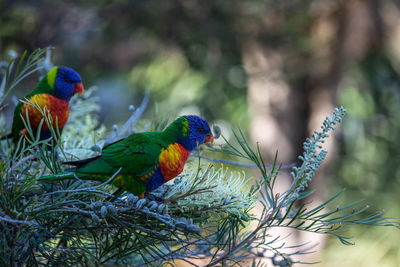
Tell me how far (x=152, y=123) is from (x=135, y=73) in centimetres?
277

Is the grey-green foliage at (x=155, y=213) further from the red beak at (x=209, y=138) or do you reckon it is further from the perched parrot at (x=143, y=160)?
the red beak at (x=209, y=138)

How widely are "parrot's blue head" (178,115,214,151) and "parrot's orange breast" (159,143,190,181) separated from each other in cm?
2

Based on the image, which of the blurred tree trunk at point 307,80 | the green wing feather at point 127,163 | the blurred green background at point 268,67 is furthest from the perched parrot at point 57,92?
the blurred tree trunk at point 307,80

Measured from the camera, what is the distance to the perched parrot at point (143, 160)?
76 centimetres

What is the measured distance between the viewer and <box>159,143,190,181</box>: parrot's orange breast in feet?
2.68

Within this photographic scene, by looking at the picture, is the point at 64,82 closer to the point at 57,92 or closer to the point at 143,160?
the point at 57,92

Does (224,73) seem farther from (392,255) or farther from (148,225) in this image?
(148,225)

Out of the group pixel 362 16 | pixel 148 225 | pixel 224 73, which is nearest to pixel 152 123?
pixel 148 225

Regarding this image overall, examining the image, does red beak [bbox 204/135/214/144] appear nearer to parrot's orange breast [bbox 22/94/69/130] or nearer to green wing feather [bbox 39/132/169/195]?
green wing feather [bbox 39/132/169/195]

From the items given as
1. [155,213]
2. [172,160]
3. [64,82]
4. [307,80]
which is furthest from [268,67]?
[155,213]

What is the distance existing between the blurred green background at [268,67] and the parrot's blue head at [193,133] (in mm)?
1618

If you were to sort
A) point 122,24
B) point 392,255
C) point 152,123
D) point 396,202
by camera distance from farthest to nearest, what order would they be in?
point 396,202 < point 392,255 < point 122,24 < point 152,123

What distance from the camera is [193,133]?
906 mm

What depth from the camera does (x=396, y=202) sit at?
3.45 meters
